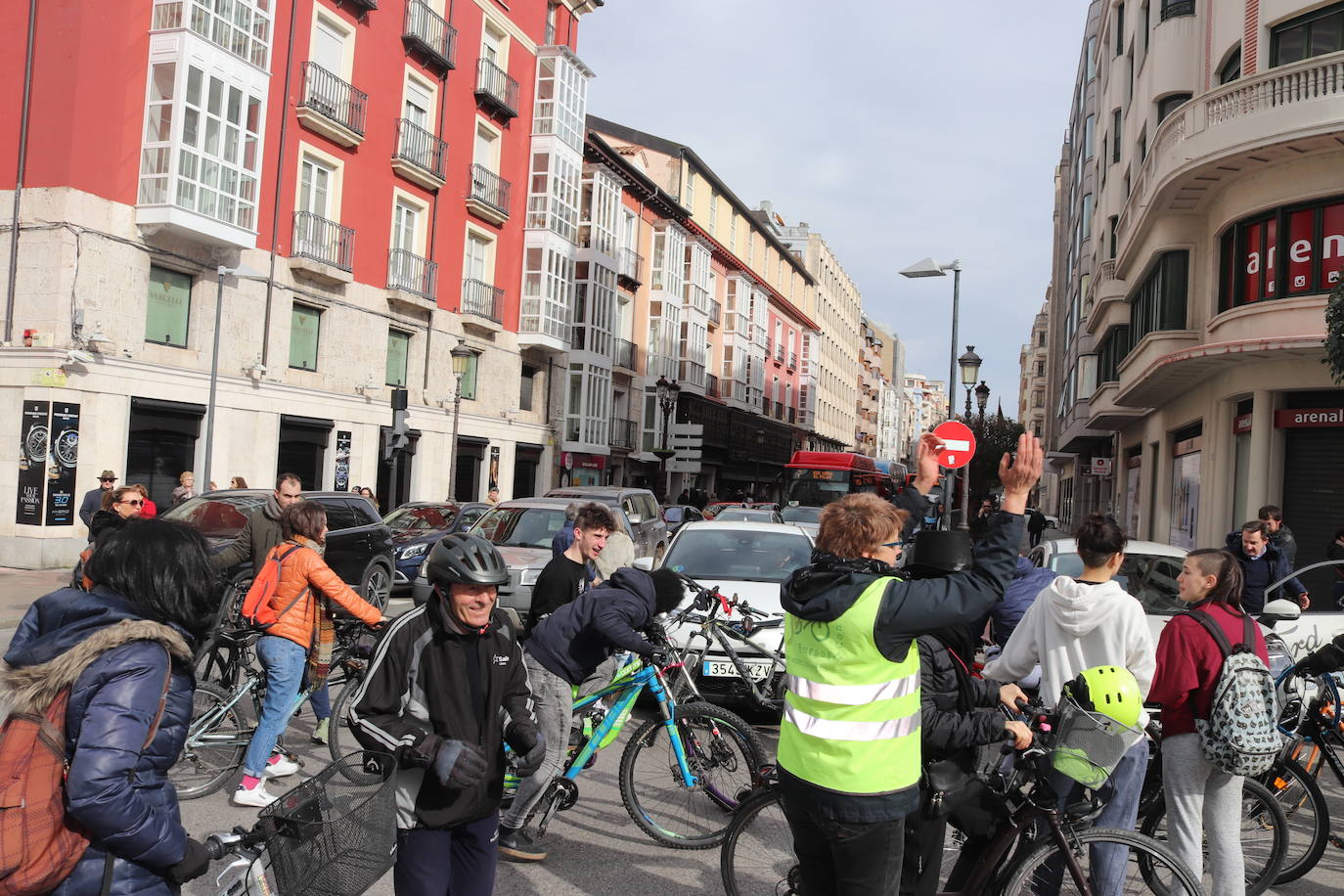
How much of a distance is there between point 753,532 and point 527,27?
27856mm

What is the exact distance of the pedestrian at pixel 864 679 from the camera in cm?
287

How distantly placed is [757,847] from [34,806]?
272cm

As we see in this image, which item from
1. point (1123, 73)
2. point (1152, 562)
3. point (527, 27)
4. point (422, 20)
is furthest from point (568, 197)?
point (1152, 562)

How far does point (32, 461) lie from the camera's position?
57.2ft

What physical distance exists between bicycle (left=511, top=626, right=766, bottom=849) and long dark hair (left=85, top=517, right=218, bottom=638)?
2.92 metres

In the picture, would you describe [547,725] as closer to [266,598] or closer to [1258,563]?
[266,598]

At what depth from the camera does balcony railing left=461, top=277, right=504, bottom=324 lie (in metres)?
30.2

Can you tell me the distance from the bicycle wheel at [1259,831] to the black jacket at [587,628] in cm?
254

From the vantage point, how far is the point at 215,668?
700 cm

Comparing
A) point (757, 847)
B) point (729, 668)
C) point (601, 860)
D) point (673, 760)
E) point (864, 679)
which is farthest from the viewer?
point (729, 668)

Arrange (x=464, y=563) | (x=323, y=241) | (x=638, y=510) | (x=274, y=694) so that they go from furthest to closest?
(x=323, y=241), (x=638, y=510), (x=274, y=694), (x=464, y=563)

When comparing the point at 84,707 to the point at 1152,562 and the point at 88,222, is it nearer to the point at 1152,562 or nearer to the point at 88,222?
the point at 1152,562

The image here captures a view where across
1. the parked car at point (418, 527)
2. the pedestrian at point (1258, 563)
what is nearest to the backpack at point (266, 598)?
the pedestrian at point (1258, 563)

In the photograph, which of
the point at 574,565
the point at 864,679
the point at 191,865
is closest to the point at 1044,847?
the point at 864,679
